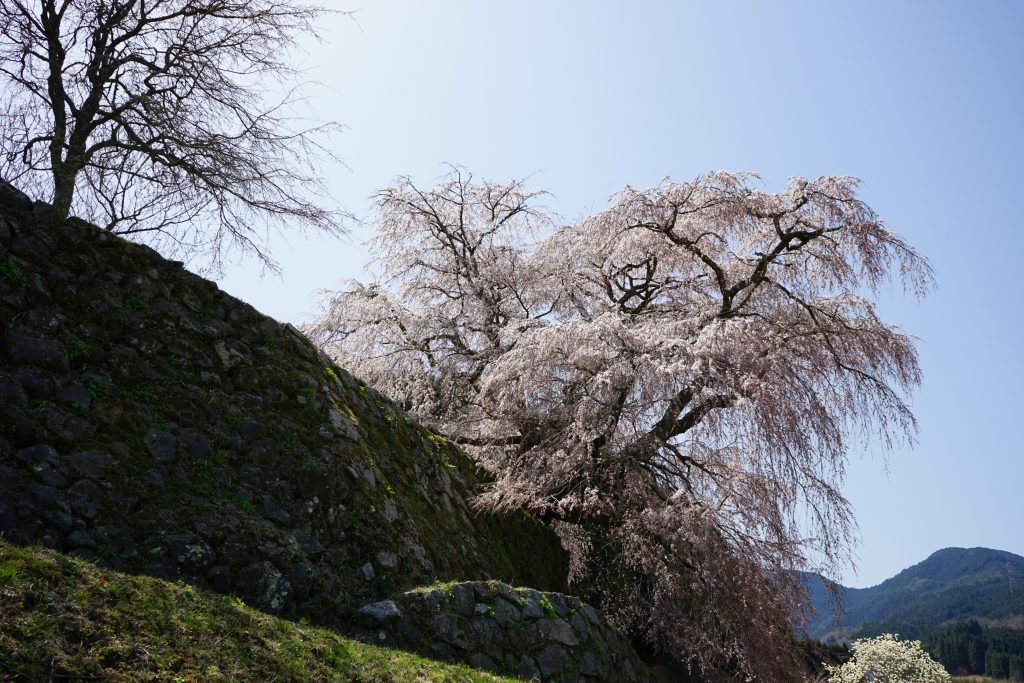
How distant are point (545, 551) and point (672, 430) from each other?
2782 mm

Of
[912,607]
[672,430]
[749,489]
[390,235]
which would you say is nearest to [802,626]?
[749,489]

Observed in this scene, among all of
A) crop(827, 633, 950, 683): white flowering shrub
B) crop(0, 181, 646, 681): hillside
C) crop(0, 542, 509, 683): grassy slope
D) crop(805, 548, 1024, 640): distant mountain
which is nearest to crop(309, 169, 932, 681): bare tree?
crop(0, 181, 646, 681): hillside

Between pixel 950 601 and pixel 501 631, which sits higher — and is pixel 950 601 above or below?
below

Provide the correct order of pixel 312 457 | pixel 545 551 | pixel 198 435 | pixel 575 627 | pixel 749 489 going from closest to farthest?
pixel 198 435 < pixel 312 457 < pixel 575 627 < pixel 749 489 < pixel 545 551

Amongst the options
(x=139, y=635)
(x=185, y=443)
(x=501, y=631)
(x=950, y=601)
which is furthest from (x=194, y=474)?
(x=950, y=601)

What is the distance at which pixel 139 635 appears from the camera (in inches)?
165

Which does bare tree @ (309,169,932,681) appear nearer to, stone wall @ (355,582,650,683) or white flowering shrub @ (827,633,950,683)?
stone wall @ (355,582,650,683)

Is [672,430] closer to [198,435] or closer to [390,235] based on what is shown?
[198,435]

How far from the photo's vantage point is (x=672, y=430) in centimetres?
1054

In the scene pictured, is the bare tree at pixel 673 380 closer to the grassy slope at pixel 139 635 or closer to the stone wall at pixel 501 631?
the stone wall at pixel 501 631

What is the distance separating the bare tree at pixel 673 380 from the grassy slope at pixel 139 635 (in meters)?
5.08

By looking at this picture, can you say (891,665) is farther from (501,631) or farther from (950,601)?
(950,601)

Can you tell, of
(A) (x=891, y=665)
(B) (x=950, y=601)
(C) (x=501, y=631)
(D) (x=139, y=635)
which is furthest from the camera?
(B) (x=950, y=601)

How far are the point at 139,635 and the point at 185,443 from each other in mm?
2724
